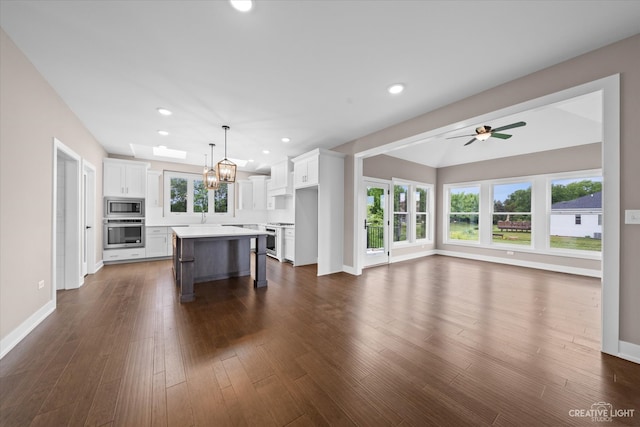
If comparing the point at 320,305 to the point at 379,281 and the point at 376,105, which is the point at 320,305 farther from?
the point at 376,105

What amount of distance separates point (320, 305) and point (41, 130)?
3.85 metres

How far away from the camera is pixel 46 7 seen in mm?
1687

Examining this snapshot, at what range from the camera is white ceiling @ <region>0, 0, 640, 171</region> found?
5.65 feet

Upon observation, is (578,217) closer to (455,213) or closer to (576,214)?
(576,214)

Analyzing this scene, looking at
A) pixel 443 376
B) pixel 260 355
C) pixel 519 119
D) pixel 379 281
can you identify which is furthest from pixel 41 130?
pixel 519 119

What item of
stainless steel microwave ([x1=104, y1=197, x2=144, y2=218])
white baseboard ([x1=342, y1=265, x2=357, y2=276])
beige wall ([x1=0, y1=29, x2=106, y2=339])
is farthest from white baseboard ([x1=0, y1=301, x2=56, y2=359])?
white baseboard ([x1=342, y1=265, x2=357, y2=276])

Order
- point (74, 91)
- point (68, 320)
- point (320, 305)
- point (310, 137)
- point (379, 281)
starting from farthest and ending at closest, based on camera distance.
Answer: point (310, 137)
point (379, 281)
point (320, 305)
point (74, 91)
point (68, 320)

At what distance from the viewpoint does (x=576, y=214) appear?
489cm

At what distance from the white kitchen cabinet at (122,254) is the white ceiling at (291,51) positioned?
3091mm

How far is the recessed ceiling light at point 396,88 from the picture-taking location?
2689 millimetres

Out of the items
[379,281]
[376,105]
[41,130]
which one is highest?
[376,105]

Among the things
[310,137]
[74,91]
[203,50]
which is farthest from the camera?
[310,137]

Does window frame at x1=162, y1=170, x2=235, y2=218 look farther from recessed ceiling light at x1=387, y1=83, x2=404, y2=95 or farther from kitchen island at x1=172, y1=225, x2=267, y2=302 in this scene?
recessed ceiling light at x1=387, y1=83, x2=404, y2=95

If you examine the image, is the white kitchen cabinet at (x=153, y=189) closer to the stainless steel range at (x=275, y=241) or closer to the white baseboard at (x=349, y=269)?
the stainless steel range at (x=275, y=241)
